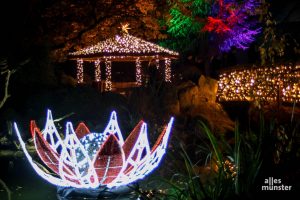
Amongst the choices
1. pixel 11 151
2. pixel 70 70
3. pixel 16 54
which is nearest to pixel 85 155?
pixel 11 151

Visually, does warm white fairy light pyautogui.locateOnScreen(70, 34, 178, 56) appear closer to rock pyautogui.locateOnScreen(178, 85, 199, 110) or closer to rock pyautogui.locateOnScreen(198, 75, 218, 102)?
rock pyautogui.locateOnScreen(198, 75, 218, 102)

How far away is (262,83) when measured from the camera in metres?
15.7

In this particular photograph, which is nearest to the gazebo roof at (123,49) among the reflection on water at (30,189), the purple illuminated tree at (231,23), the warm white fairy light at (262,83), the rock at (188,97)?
the purple illuminated tree at (231,23)

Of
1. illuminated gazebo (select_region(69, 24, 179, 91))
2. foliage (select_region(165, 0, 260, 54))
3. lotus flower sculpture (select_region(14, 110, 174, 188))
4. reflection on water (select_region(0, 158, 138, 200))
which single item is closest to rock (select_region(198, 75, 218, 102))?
illuminated gazebo (select_region(69, 24, 179, 91))

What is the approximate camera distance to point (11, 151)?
36.7 ft

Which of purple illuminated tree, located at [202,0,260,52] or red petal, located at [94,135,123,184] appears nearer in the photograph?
red petal, located at [94,135,123,184]

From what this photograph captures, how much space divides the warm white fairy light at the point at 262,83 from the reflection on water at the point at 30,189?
6.97m

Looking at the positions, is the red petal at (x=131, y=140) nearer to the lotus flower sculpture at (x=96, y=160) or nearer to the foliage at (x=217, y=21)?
the lotus flower sculpture at (x=96, y=160)

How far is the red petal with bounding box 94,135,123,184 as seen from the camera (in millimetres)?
5852

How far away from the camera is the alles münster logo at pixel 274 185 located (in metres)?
4.44

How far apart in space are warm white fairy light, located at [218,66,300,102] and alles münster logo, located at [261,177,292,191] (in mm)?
9662

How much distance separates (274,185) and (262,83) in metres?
11.5

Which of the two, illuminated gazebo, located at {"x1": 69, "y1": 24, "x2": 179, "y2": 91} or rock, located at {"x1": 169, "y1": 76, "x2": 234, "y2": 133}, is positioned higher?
illuminated gazebo, located at {"x1": 69, "y1": 24, "x2": 179, "y2": 91}

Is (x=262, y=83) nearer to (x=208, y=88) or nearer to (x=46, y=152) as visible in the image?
(x=208, y=88)
